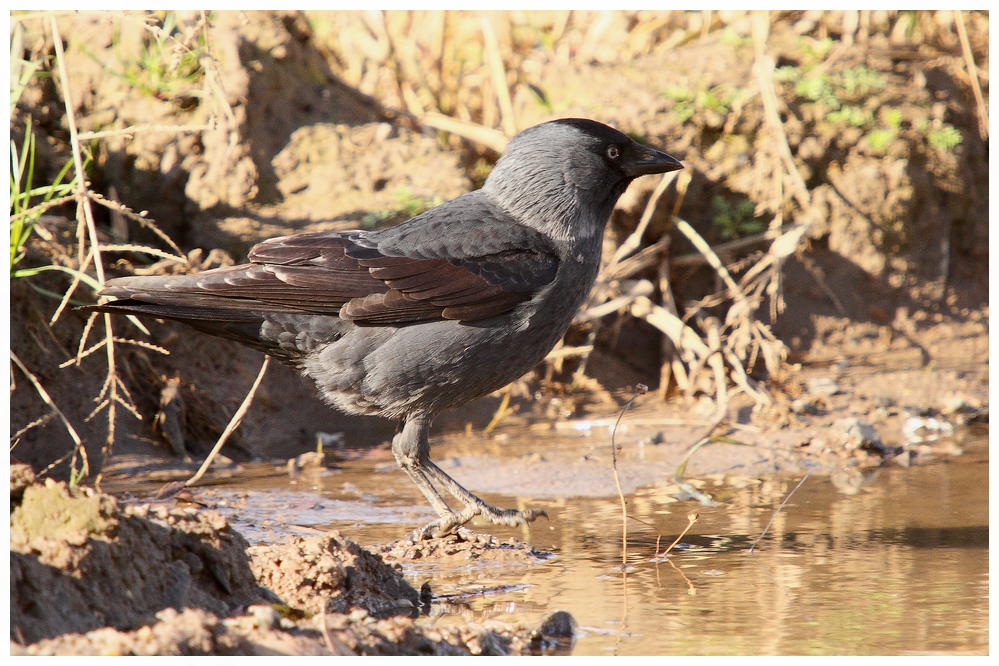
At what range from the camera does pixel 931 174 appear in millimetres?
7688

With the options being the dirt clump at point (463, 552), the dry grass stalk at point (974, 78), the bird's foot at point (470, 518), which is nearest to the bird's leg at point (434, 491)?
the bird's foot at point (470, 518)

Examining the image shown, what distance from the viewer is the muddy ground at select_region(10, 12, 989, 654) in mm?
5805

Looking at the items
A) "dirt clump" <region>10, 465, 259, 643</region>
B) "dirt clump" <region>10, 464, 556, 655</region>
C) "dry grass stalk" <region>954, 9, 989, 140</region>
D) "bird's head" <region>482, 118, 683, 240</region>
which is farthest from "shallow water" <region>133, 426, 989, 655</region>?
"dry grass stalk" <region>954, 9, 989, 140</region>

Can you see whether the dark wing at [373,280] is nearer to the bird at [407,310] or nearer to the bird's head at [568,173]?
the bird at [407,310]

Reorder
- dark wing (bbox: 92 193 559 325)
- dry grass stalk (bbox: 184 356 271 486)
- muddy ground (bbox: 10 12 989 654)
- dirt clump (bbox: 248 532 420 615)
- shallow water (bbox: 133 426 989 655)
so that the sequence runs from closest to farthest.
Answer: shallow water (bbox: 133 426 989 655)
dirt clump (bbox: 248 532 420 615)
dark wing (bbox: 92 193 559 325)
dry grass stalk (bbox: 184 356 271 486)
muddy ground (bbox: 10 12 989 654)


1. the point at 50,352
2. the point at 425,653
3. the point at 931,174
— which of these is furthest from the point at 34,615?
the point at 931,174

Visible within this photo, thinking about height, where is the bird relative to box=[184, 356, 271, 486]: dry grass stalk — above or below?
above

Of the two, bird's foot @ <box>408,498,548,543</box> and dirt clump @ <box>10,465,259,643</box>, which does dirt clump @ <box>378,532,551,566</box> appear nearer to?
bird's foot @ <box>408,498,548,543</box>

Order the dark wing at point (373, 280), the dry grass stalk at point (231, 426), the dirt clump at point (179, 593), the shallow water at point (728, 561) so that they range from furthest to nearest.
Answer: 1. the dry grass stalk at point (231, 426)
2. the dark wing at point (373, 280)
3. the shallow water at point (728, 561)
4. the dirt clump at point (179, 593)

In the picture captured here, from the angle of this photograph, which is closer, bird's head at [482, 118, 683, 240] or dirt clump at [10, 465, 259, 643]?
dirt clump at [10, 465, 259, 643]

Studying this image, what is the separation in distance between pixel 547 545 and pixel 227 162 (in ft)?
12.8

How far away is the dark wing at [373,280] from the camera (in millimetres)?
4340

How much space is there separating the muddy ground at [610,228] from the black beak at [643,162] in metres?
1.63

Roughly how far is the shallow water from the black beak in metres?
1.61
